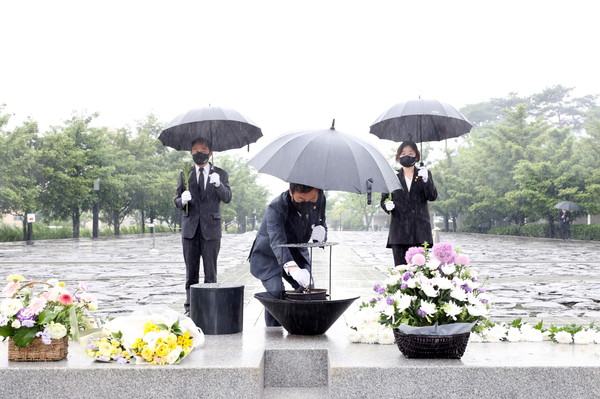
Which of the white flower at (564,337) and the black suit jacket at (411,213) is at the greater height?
the black suit jacket at (411,213)

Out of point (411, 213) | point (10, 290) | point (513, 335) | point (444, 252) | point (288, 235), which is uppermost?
point (411, 213)

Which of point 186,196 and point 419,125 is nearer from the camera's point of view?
point 186,196

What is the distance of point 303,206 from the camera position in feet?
17.5

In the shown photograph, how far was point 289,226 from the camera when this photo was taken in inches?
215

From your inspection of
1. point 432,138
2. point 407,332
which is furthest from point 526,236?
point 407,332

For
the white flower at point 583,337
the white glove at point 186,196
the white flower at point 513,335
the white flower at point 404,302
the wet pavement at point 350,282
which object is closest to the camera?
the white flower at point 404,302

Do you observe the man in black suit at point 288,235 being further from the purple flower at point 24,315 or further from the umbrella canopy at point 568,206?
the umbrella canopy at point 568,206

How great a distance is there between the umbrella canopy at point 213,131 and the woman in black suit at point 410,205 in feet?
6.09

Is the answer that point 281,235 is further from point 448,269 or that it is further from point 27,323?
point 27,323

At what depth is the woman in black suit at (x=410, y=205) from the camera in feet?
19.9

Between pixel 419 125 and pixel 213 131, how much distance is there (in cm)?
240

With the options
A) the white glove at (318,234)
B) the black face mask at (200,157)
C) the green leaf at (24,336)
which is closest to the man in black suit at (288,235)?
the white glove at (318,234)

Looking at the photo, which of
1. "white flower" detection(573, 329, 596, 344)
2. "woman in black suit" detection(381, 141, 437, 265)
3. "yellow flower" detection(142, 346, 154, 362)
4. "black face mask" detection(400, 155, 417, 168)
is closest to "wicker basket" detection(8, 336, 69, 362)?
"yellow flower" detection(142, 346, 154, 362)

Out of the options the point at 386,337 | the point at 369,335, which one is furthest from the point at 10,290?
the point at 386,337
